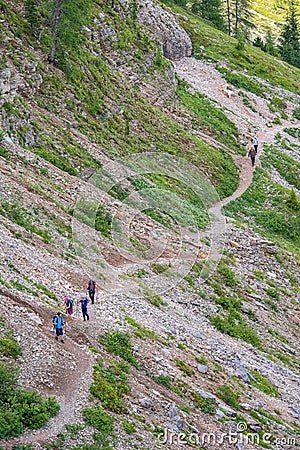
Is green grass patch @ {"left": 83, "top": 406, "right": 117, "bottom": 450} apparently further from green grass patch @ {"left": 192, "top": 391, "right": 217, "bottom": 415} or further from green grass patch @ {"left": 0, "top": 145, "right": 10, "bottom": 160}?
green grass patch @ {"left": 0, "top": 145, "right": 10, "bottom": 160}

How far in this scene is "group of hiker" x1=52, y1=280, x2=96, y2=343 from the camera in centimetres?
2064

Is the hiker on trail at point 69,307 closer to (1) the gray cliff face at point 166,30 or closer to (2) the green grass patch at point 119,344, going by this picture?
(2) the green grass patch at point 119,344

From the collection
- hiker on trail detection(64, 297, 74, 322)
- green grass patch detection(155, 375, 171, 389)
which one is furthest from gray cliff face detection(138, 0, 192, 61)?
green grass patch detection(155, 375, 171, 389)

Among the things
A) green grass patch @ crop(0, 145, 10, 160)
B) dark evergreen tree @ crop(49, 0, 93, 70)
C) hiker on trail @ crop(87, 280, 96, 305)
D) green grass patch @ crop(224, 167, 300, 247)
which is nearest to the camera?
hiker on trail @ crop(87, 280, 96, 305)

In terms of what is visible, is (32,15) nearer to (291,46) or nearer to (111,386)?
(111,386)

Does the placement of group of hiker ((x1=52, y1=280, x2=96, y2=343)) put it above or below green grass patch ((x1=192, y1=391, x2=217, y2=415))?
above

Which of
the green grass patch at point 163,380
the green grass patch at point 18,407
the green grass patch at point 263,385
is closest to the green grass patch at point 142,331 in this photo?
the green grass patch at point 163,380

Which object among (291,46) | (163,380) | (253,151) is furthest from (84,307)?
(291,46)

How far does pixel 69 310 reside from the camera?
22766 millimetres

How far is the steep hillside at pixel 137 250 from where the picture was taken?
Answer: 19.7m

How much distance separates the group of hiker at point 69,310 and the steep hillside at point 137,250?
328mm

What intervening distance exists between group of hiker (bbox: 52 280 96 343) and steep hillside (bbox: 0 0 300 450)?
12.9 inches

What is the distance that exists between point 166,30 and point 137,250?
41.5 meters

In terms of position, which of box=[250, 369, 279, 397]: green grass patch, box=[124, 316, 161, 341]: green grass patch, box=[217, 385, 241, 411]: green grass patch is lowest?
box=[250, 369, 279, 397]: green grass patch
